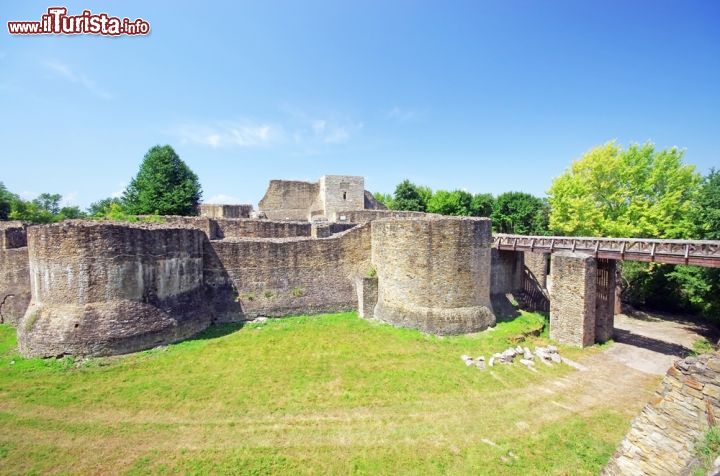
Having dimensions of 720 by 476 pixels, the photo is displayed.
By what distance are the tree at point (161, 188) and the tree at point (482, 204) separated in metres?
29.6

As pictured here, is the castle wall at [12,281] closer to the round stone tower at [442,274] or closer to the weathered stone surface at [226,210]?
the weathered stone surface at [226,210]

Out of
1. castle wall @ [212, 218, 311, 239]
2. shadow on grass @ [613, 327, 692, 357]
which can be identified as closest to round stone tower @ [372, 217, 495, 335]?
shadow on grass @ [613, 327, 692, 357]

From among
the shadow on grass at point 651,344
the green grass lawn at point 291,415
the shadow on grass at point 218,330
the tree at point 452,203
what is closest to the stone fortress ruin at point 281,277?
the shadow on grass at point 218,330

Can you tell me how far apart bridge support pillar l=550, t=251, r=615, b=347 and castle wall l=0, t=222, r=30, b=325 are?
74.9 ft

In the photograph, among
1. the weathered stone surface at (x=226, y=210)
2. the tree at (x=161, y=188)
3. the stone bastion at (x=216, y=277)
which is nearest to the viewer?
the stone bastion at (x=216, y=277)

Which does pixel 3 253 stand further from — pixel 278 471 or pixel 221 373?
pixel 278 471

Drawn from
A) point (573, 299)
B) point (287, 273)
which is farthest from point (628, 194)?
point (287, 273)

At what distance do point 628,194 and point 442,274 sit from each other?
15.9 metres

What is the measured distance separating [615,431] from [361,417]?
233 inches

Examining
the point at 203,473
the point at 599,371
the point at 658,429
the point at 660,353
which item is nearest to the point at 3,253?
the point at 203,473

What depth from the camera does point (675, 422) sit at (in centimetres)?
467

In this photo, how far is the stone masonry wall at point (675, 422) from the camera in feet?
14.4

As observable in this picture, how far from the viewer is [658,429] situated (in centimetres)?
480

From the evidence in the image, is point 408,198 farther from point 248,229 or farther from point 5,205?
point 5,205
